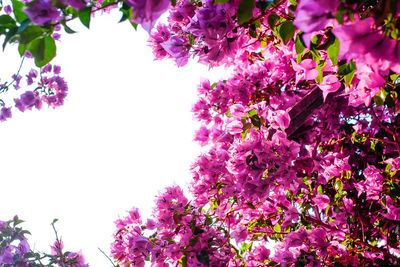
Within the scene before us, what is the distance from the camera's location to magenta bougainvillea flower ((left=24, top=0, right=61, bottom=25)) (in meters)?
0.91

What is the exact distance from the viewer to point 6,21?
1.12 m

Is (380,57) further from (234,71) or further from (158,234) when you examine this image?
(234,71)

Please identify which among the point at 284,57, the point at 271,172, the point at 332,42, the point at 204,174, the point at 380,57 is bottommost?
the point at 380,57

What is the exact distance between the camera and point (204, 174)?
8.12 ft

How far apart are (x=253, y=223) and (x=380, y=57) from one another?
6.77 ft

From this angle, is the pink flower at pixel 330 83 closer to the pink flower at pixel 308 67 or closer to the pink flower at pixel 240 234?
the pink flower at pixel 308 67

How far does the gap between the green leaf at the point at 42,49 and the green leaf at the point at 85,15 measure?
0.14 m

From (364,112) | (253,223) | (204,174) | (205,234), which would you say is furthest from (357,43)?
(364,112)

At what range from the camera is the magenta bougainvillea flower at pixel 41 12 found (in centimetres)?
91

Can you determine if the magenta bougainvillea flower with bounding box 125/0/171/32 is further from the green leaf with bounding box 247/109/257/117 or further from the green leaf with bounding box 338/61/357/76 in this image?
the green leaf with bounding box 247/109/257/117

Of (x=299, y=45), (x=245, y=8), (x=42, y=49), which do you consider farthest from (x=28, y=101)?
(x=245, y=8)

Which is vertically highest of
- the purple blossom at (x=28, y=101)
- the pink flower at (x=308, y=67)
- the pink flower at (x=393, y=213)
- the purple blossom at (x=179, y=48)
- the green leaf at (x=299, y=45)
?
the purple blossom at (x=28, y=101)

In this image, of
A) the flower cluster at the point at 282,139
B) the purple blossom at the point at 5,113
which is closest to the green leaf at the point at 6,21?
the flower cluster at the point at 282,139

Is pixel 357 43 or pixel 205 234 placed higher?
pixel 205 234
